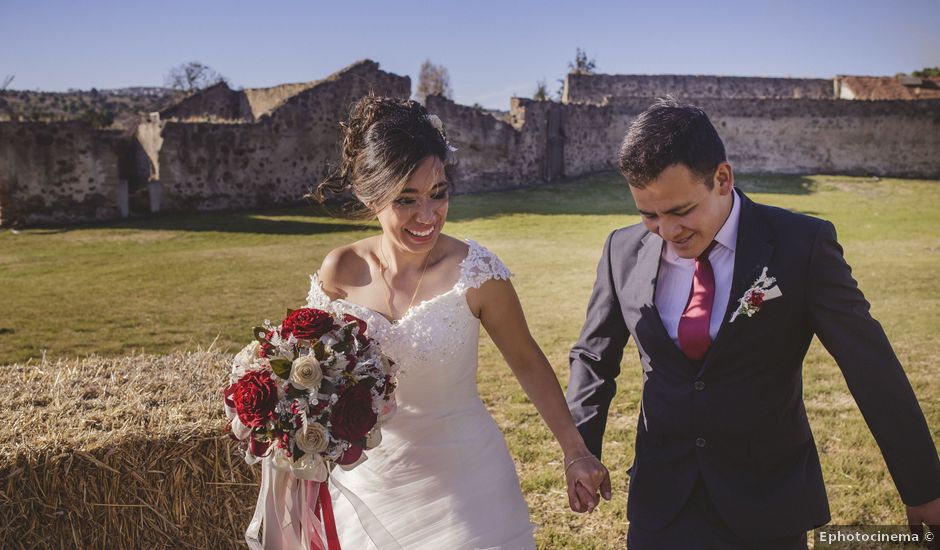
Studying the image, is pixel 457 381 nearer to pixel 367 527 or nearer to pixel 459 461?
pixel 459 461

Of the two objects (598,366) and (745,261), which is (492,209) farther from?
(745,261)

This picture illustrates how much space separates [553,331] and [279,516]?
7440 mm

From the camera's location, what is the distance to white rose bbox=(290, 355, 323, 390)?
268 cm

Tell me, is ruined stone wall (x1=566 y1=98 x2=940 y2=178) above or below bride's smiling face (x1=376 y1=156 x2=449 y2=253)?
above

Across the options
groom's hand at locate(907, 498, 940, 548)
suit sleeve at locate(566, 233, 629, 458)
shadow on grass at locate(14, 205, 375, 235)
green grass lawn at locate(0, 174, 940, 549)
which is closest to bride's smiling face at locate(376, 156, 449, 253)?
suit sleeve at locate(566, 233, 629, 458)

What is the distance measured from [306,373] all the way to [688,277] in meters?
1.48

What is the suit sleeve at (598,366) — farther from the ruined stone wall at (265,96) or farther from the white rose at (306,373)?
the ruined stone wall at (265,96)

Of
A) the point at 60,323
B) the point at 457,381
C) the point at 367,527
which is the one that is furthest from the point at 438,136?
the point at 60,323

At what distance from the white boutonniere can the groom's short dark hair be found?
38cm

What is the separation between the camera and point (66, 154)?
20188mm

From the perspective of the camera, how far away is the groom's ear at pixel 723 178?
2727mm

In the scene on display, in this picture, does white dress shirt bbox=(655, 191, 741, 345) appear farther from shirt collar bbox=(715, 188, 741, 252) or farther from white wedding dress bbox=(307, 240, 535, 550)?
white wedding dress bbox=(307, 240, 535, 550)

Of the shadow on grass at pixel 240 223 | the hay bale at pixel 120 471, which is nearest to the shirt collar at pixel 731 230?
the hay bale at pixel 120 471

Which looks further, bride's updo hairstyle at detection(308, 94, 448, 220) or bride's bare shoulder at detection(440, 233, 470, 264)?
bride's bare shoulder at detection(440, 233, 470, 264)
